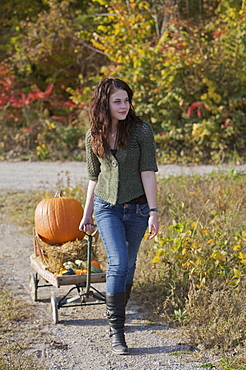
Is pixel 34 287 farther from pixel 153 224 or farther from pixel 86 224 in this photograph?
pixel 153 224

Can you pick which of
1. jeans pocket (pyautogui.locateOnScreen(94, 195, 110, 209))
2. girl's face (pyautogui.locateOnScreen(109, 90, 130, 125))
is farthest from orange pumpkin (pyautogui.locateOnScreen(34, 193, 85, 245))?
girl's face (pyautogui.locateOnScreen(109, 90, 130, 125))

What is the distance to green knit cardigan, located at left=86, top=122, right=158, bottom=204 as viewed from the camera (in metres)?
3.77

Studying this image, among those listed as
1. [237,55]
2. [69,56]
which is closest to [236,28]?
[237,55]

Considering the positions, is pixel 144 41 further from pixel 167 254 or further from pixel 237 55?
pixel 167 254

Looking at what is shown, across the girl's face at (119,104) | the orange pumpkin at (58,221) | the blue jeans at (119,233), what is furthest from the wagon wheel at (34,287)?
the girl's face at (119,104)

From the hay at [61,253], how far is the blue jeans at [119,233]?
0.82 metres

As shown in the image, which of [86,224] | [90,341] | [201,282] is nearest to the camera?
[90,341]

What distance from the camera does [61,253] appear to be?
15.3ft

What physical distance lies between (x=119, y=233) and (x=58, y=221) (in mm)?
1173

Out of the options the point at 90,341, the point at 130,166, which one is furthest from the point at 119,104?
the point at 90,341

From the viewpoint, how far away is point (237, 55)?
12.2 metres

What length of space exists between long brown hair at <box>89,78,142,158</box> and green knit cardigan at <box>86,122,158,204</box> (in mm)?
48

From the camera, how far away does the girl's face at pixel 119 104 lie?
376cm

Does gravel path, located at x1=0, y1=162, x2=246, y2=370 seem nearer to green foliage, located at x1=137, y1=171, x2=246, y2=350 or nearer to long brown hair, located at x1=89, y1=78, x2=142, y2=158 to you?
green foliage, located at x1=137, y1=171, x2=246, y2=350
